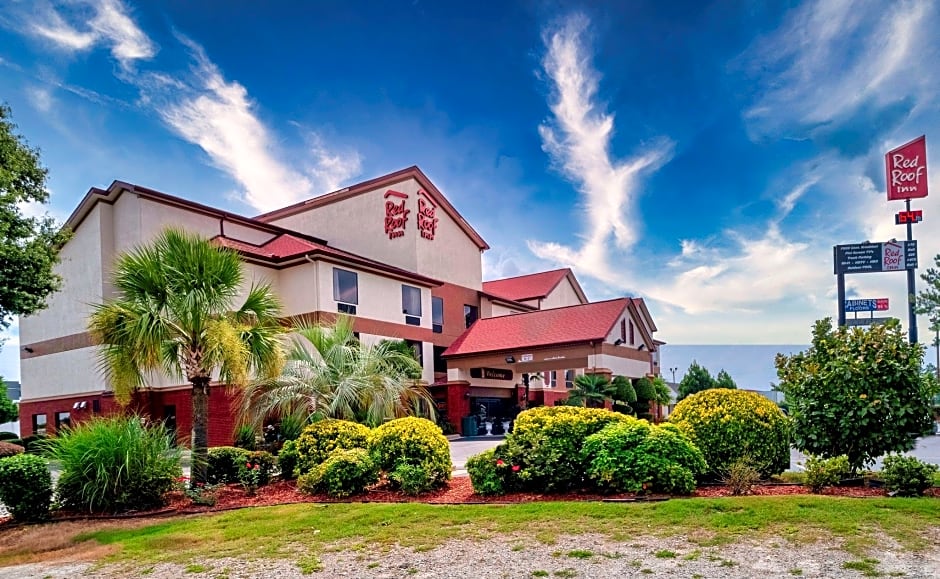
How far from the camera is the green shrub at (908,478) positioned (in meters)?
8.98

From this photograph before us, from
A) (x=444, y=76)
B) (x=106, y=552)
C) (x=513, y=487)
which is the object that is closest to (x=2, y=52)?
(x=444, y=76)

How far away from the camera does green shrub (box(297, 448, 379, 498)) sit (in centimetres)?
1112

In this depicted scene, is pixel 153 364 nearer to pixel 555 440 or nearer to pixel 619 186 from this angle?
pixel 555 440

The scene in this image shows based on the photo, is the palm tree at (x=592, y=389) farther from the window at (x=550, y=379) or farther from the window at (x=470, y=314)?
the window at (x=550, y=379)

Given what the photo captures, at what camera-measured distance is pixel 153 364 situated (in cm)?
1207

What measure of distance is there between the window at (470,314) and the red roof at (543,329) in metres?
2.48

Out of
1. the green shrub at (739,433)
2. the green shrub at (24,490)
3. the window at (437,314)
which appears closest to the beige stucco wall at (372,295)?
the window at (437,314)

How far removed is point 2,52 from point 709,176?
17.7 m

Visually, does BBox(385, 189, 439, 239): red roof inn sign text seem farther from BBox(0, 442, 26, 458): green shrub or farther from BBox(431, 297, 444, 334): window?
BBox(0, 442, 26, 458): green shrub

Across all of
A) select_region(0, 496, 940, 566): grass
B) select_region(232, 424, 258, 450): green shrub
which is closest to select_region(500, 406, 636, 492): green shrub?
select_region(0, 496, 940, 566): grass

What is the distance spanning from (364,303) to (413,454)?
59.0 feet

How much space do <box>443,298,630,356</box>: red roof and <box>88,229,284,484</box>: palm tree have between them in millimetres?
19159

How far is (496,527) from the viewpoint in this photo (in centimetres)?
834

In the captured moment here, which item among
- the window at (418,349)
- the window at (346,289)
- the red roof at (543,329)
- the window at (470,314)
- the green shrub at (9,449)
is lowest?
the green shrub at (9,449)
